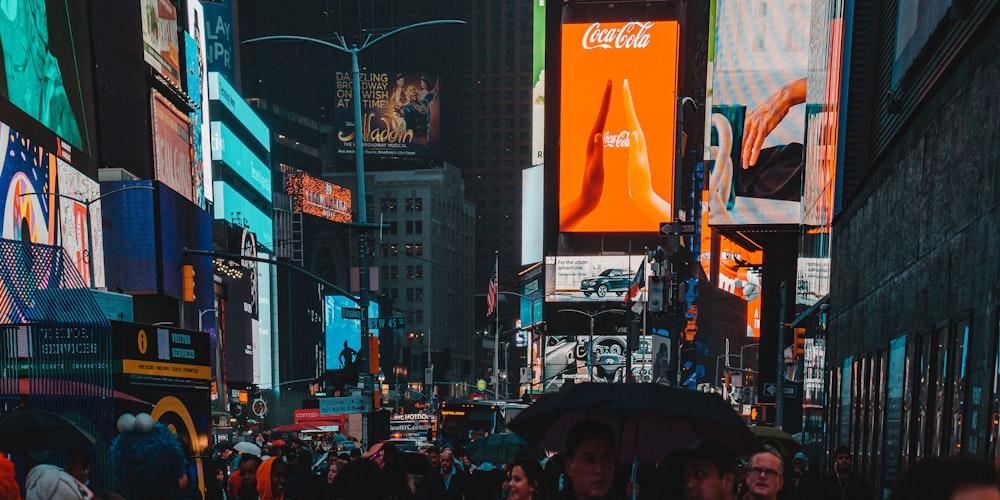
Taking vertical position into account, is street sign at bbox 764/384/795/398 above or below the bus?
above

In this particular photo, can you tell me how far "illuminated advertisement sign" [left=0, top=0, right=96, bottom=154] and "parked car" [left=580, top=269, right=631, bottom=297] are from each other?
64314mm

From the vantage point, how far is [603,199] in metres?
99.3

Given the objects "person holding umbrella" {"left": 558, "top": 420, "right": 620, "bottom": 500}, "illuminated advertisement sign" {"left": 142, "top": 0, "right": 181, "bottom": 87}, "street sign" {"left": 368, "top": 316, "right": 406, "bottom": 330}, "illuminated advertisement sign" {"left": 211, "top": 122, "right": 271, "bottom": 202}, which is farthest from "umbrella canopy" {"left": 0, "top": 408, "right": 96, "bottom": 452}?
"illuminated advertisement sign" {"left": 211, "top": 122, "right": 271, "bottom": 202}

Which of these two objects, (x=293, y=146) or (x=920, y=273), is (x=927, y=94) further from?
(x=293, y=146)

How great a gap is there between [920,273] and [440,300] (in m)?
179

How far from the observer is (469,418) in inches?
Result: 2002

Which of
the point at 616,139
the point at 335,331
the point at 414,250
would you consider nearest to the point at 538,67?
the point at 616,139

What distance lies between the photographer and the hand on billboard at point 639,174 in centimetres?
9862

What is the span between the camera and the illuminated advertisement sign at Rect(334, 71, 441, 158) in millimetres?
168000

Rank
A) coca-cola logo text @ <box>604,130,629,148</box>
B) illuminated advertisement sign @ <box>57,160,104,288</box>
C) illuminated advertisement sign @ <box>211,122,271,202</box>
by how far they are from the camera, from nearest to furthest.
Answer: illuminated advertisement sign @ <box>57,160,104,288</box>, coca-cola logo text @ <box>604,130,629,148</box>, illuminated advertisement sign @ <box>211,122,271,202</box>

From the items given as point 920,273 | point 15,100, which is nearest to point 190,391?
point 920,273

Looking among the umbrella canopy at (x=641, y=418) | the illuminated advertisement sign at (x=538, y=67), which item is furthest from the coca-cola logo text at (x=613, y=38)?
the umbrella canopy at (x=641, y=418)

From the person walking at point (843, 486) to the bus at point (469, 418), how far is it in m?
→ 36.5

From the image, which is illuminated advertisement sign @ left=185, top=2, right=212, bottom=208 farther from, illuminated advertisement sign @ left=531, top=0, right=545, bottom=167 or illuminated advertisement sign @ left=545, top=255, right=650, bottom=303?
illuminated advertisement sign @ left=531, top=0, right=545, bottom=167
